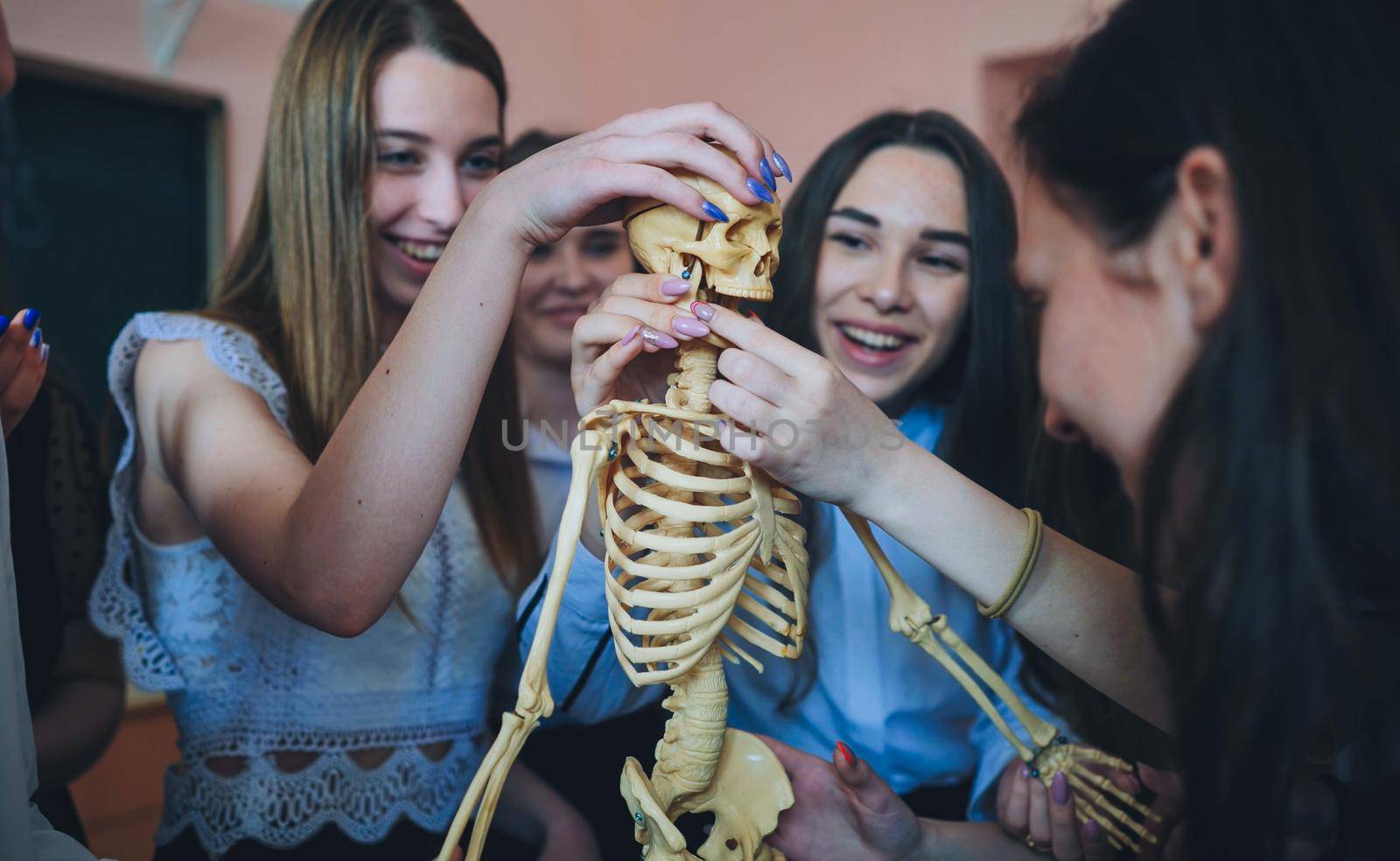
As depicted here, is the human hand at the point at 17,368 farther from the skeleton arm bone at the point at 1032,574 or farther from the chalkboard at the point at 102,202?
the chalkboard at the point at 102,202

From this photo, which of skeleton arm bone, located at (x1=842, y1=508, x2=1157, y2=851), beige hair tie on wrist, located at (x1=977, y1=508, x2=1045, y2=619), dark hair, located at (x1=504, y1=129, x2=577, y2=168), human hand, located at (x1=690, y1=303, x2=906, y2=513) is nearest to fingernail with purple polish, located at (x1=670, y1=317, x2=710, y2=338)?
human hand, located at (x1=690, y1=303, x2=906, y2=513)

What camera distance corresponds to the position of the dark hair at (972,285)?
138 cm

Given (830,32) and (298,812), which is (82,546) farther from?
(830,32)

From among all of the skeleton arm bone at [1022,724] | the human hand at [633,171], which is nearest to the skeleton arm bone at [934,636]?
the skeleton arm bone at [1022,724]

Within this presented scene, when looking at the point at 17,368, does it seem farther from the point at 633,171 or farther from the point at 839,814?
the point at 839,814

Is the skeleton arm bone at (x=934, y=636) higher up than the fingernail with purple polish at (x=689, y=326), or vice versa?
the fingernail with purple polish at (x=689, y=326)

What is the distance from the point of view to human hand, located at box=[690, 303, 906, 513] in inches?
32.3

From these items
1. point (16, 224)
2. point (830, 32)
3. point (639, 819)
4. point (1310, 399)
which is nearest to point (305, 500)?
point (639, 819)

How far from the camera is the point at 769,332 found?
2.78 ft

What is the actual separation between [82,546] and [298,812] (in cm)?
44

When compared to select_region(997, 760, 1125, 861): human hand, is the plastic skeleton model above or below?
above

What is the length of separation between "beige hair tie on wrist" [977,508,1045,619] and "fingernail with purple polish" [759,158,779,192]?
0.36m

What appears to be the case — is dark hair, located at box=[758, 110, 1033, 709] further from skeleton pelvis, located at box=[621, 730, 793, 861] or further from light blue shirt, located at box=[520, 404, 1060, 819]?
skeleton pelvis, located at box=[621, 730, 793, 861]

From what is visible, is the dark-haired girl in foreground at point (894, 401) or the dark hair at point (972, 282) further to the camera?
the dark hair at point (972, 282)
